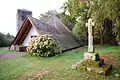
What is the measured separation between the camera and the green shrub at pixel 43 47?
54.5 feet

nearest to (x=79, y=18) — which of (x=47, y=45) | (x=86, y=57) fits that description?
(x=47, y=45)

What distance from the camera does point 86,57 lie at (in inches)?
420

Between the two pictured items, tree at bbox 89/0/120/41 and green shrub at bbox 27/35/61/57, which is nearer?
tree at bbox 89/0/120/41

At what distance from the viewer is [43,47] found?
16609 mm

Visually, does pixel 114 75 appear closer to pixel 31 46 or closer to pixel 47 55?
pixel 47 55

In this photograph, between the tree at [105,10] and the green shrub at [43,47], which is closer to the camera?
the tree at [105,10]

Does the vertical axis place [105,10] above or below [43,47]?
above

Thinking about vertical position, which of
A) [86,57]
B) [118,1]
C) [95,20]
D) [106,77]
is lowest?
[106,77]

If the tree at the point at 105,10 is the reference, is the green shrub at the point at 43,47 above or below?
below

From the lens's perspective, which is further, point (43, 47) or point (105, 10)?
point (43, 47)

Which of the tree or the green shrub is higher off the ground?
the tree

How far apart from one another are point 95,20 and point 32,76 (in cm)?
454

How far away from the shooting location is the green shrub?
1661cm

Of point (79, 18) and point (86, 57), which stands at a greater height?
point (79, 18)
